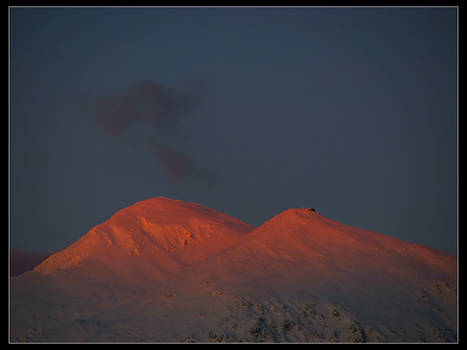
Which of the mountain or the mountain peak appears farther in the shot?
the mountain peak

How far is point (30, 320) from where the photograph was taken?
119 feet

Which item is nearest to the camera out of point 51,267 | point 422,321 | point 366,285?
point 422,321

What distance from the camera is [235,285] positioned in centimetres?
3669

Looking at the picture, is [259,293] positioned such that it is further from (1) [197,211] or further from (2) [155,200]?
(2) [155,200]

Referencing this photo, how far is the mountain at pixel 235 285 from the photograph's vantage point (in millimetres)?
32656

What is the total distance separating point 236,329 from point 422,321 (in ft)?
44.0

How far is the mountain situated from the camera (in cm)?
3266

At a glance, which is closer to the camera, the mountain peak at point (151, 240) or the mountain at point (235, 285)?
the mountain at point (235, 285)

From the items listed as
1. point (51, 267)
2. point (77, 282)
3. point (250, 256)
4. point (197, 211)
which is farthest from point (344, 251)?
point (51, 267)

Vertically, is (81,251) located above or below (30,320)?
above

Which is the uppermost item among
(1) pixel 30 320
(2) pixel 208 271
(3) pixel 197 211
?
(3) pixel 197 211

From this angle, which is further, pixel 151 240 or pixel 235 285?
pixel 151 240

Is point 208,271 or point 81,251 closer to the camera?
point 208,271

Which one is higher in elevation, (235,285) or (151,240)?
(151,240)
